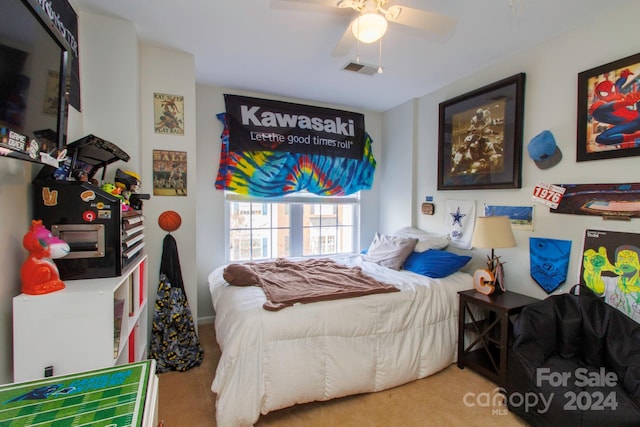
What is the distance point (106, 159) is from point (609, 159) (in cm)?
324

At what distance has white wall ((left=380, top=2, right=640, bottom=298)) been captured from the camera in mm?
1891

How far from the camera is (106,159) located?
A: 5.99 ft

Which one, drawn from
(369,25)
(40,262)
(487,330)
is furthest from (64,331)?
(487,330)

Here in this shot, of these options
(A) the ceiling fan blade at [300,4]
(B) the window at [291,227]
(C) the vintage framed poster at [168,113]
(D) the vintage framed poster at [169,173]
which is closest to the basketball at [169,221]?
(D) the vintage framed poster at [169,173]

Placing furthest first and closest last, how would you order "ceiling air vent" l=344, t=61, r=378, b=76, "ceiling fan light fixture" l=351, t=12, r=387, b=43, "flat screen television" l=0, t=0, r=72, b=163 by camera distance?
"ceiling air vent" l=344, t=61, r=378, b=76 < "ceiling fan light fixture" l=351, t=12, r=387, b=43 < "flat screen television" l=0, t=0, r=72, b=163

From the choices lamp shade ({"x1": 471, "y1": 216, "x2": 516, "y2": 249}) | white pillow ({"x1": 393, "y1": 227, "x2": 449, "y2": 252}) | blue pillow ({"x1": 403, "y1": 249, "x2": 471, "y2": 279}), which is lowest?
blue pillow ({"x1": 403, "y1": 249, "x2": 471, "y2": 279})

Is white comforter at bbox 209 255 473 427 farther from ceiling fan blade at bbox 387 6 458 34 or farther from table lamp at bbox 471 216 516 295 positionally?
ceiling fan blade at bbox 387 6 458 34

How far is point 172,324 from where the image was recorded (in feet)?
7.70

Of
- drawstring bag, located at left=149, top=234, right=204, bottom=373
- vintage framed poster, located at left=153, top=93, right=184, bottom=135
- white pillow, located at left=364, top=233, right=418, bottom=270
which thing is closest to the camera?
drawstring bag, located at left=149, top=234, right=204, bottom=373

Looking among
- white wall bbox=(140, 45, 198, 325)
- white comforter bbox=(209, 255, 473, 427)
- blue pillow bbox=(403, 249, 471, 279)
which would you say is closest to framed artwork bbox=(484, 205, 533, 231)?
blue pillow bbox=(403, 249, 471, 279)

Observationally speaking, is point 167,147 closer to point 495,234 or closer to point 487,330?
Answer: point 495,234

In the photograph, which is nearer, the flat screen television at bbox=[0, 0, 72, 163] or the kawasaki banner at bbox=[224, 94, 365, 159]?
the flat screen television at bbox=[0, 0, 72, 163]

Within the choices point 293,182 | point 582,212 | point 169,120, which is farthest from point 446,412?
point 169,120

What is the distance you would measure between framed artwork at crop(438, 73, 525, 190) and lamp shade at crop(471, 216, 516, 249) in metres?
0.45
